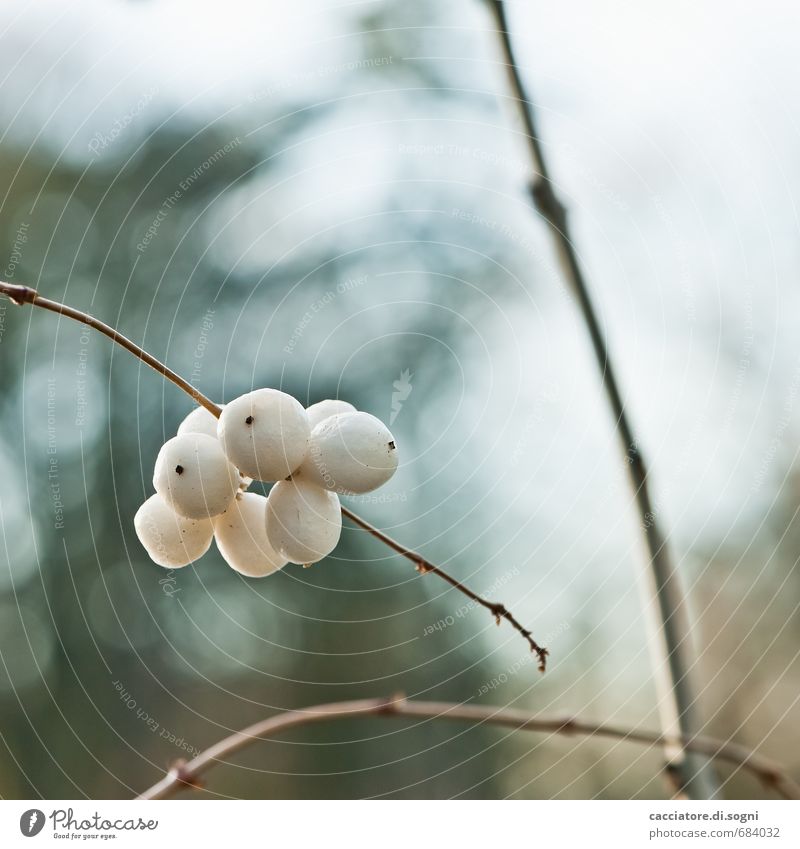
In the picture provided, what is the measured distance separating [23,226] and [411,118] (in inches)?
54.3

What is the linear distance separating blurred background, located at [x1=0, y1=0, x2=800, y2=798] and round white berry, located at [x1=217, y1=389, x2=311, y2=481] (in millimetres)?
362

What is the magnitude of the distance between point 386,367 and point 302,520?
60.4 inches

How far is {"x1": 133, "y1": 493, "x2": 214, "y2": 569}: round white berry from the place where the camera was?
49cm

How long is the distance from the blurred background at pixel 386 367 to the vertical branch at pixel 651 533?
0.03m

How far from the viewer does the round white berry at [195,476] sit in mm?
457

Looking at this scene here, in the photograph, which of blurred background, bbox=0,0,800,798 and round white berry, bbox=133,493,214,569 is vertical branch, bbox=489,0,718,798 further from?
round white berry, bbox=133,493,214,569

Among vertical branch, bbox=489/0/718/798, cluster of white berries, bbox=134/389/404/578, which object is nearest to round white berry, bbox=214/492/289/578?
cluster of white berries, bbox=134/389/404/578

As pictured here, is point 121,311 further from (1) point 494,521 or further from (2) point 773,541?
(2) point 773,541

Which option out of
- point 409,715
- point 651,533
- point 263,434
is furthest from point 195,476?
point 651,533

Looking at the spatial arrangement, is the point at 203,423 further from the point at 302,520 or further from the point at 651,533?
the point at 651,533

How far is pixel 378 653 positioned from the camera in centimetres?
279

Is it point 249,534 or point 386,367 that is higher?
point 386,367

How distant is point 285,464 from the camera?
449 millimetres
